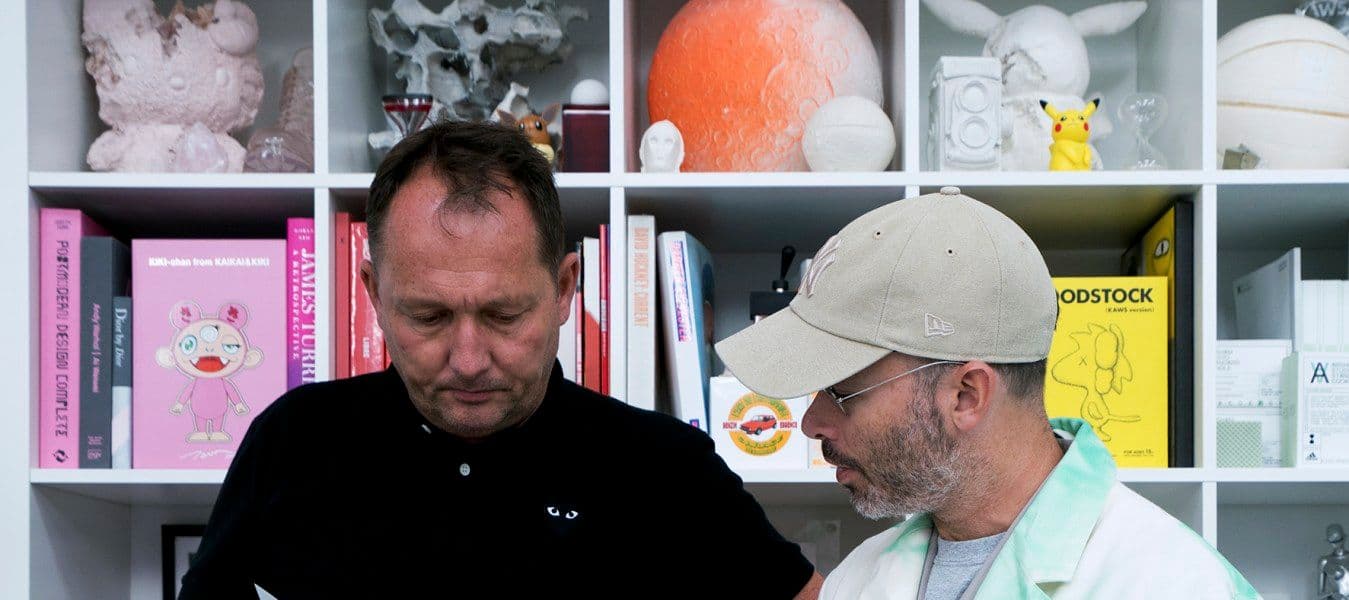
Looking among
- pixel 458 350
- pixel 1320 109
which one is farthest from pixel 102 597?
pixel 1320 109

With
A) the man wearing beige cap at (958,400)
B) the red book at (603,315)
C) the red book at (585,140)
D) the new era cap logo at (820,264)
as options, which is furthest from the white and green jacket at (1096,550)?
the red book at (585,140)

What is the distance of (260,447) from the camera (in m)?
1.47

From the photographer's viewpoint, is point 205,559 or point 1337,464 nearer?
point 205,559

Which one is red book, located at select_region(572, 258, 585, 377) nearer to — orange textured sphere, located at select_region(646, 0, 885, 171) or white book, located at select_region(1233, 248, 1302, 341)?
orange textured sphere, located at select_region(646, 0, 885, 171)

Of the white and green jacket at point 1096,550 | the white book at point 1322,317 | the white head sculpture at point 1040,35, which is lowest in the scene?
the white and green jacket at point 1096,550

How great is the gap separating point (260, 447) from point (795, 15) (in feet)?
3.25

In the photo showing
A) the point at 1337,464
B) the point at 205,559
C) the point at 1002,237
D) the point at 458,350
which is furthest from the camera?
the point at 1337,464

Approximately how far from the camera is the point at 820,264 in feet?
4.11

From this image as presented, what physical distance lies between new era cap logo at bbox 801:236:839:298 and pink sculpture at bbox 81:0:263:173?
40.9 inches

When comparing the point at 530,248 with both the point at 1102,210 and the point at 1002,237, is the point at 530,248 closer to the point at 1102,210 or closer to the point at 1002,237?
the point at 1002,237

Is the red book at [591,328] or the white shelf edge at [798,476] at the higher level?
the red book at [591,328]

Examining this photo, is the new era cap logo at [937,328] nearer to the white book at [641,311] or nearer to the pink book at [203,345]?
the white book at [641,311]

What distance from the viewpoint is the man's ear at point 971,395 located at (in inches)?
45.9

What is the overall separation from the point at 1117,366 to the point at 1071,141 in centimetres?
32
